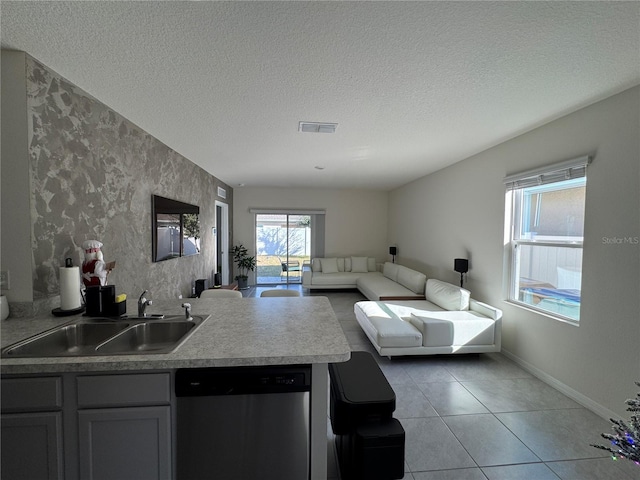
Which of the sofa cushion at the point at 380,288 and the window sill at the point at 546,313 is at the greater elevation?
the window sill at the point at 546,313

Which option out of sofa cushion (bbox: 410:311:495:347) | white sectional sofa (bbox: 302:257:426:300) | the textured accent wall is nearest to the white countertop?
the textured accent wall

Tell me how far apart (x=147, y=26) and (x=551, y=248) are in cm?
359

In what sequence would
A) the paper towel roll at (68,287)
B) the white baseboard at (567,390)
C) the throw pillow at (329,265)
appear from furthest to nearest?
the throw pillow at (329,265) → the white baseboard at (567,390) → the paper towel roll at (68,287)

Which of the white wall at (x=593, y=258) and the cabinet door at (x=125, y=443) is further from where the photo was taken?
the white wall at (x=593, y=258)

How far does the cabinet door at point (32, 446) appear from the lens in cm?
111

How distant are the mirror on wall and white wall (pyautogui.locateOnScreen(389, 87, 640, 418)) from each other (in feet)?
12.8

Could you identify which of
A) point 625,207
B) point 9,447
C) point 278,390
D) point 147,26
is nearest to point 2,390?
point 9,447

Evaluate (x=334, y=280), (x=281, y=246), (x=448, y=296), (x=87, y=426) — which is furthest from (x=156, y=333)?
(x=281, y=246)

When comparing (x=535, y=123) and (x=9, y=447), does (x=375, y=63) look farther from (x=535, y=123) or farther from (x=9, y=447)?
(x=9, y=447)

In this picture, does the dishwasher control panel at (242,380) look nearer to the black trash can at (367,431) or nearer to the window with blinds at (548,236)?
the black trash can at (367,431)

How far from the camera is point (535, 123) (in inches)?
98.8

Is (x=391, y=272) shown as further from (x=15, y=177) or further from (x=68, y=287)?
(x=15, y=177)

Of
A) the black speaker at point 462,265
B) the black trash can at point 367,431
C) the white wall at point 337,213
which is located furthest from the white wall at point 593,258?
the white wall at point 337,213

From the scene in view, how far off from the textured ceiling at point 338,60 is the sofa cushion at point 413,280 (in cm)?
254
